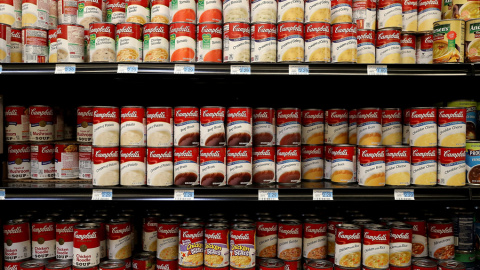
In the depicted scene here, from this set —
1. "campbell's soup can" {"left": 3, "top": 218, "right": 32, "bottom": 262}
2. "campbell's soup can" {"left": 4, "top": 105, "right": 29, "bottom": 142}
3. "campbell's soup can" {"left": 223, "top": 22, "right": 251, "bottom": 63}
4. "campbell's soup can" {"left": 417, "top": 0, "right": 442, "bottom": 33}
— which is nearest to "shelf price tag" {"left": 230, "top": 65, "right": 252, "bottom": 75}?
"campbell's soup can" {"left": 223, "top": 22, "right": 251, "bottom": 63}

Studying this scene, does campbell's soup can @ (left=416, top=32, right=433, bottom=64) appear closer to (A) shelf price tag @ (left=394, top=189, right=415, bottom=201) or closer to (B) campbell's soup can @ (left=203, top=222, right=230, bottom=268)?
(A) shelf price tag @ (left=394, top=189, right=415, bottom=201)

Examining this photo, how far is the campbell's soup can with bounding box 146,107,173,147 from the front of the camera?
163cm

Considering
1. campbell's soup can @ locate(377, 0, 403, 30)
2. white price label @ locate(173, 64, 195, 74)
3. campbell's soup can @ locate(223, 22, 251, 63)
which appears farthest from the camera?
campbell's soup can @ locate(377, 0, 403, 30)

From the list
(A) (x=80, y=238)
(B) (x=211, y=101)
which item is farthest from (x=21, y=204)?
(B) (x=211, y=101)

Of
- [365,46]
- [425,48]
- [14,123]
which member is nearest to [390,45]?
[365,46]

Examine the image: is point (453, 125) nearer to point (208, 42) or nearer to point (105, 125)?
point (208, 42)

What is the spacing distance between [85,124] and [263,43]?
1.02 m

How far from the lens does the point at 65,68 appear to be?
62.2 inches

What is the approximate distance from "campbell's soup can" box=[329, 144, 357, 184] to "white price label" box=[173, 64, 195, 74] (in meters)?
0.79

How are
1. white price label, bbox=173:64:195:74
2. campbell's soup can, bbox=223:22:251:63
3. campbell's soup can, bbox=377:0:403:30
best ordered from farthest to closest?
1. campbell's soup can, bbox=377:0:403:30
2. campbell's soup can, bbox=223:22:251:63
3. white price label, bbox=173:64:195:74

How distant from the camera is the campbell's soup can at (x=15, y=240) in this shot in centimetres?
167

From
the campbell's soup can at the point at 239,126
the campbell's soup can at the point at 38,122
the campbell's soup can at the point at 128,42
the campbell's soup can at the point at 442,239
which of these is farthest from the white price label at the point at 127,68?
the campbell's soup can at the point at 442,239

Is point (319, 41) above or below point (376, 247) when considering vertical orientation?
above

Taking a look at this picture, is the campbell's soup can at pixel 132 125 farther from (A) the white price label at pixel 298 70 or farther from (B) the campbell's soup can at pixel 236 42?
(A) the white price label at pixel 298 70
